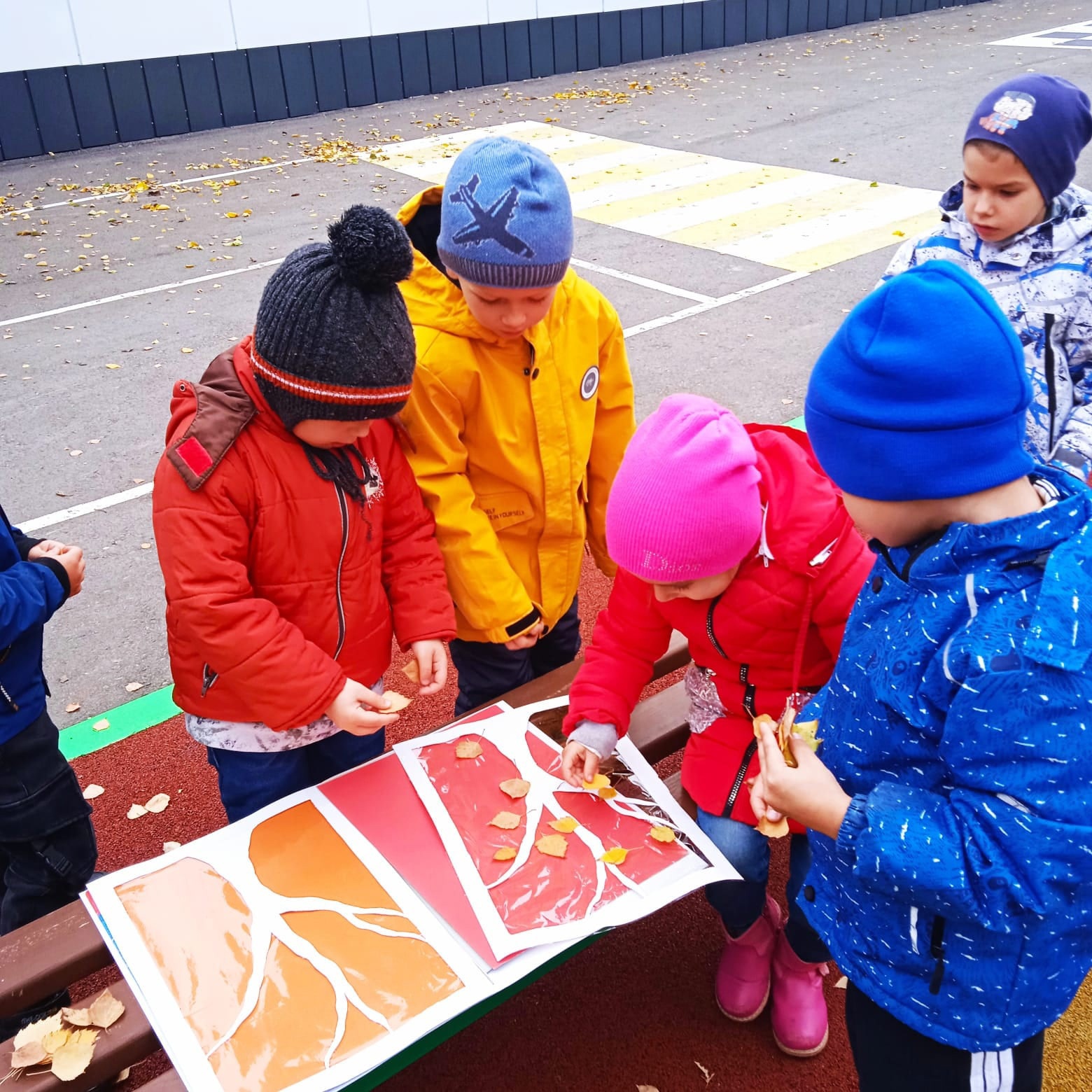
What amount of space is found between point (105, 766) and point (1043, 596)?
10.3ft

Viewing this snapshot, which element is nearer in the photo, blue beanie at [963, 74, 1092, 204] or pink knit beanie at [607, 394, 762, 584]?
pink knit beanie at [607, 394, 762, 584]

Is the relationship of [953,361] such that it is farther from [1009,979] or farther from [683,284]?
[683,284]

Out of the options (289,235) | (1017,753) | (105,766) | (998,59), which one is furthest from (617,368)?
(998,59)

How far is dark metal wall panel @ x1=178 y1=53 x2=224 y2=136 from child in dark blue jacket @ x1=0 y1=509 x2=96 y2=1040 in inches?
505

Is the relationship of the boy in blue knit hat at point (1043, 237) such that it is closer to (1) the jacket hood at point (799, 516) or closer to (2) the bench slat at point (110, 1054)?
(1) the jacket hood at point (799, 516)

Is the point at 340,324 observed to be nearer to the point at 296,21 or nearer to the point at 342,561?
the point at 342,561

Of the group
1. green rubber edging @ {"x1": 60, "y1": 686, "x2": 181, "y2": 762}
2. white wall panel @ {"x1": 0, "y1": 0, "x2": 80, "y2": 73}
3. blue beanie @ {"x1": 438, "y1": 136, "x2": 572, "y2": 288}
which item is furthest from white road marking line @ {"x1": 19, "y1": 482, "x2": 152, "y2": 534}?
white wall panel @ {"x1": 0, "y1": 0, "x2": 80, "y2": 73}

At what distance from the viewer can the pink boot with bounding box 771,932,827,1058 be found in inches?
96.9

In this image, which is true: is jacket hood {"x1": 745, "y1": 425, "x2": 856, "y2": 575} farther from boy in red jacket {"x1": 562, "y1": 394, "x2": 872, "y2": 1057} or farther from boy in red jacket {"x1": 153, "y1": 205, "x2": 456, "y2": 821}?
boy in red jacket {"x1": 153, "y1": 205, "x2": 456, "y2": 821}

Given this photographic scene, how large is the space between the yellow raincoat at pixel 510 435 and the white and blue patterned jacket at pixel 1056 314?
2.81 feet

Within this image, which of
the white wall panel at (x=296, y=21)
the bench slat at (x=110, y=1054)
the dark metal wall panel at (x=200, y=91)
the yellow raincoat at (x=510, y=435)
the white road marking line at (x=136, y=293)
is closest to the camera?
the bench slat at (x=110, y=1054)

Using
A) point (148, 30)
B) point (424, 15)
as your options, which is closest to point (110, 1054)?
point (148, 30)

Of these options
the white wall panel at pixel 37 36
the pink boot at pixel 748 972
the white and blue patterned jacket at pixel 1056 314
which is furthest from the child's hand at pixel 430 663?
the white wall panel at pixel 37 36

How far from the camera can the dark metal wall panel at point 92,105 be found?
12836mm
